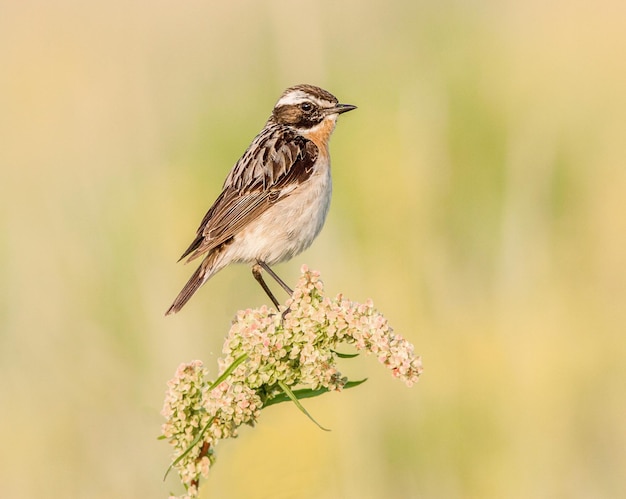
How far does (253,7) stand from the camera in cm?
1052

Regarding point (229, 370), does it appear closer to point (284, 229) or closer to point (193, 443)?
point (193, 443)

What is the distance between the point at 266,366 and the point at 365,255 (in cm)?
371

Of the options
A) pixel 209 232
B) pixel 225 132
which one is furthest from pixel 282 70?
pixel 209 232

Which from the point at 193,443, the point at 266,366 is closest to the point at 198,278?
the point at 266,366

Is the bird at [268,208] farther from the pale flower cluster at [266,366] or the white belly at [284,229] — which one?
the pale flower cluster at [266,366]

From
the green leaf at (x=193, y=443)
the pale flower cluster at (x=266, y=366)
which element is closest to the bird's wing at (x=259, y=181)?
the pale flower cluster at (x=266, y=366)

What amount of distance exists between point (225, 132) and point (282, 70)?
103cm

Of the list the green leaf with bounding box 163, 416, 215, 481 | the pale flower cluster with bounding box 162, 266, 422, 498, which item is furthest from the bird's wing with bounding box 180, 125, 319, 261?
the green leaf with bounding box 163, 416, 215, 481

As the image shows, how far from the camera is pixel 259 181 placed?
16.7 feet

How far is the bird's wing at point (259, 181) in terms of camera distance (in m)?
4.85

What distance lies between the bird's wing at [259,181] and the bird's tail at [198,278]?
8 cm

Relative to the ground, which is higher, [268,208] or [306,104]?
[306,104]

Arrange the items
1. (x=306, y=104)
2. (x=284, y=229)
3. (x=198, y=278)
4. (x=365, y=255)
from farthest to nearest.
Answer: (x=365, y=255) < (x=306, y=104) < (x=284, y=229) < (x=198, y=278)

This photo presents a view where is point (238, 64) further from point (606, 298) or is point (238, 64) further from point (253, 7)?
point (606, 298)
